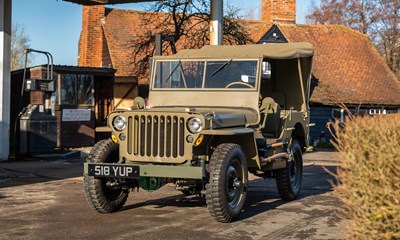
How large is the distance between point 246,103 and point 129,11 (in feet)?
79.5

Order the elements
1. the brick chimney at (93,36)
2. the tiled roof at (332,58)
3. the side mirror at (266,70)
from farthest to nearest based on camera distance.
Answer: the tiled roof at (332,58)
the brick chimney at (93,36)
the side mirror at (266,70)

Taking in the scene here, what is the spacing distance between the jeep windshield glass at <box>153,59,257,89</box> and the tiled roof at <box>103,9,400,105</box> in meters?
18.8

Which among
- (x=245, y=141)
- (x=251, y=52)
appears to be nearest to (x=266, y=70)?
(x=251, y=52)

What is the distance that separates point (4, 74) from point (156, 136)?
963 centimetres

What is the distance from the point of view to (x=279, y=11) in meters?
35.0

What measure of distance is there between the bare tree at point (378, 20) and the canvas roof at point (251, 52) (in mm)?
39907

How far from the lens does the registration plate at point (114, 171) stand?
760cm

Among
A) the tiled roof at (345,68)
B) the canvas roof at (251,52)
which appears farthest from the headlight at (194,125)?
the tiled roof at (345,68)

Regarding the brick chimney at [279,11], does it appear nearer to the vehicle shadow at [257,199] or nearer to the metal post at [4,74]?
the metal post at [4,74]

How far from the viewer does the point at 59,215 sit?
326 inches

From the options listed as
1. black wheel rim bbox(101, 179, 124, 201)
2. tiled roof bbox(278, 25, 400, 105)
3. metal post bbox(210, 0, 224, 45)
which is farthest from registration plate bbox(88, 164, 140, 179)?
tiled roof bbox(278, 25, 400, 105)

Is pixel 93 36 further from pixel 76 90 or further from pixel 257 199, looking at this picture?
pixel 257 199

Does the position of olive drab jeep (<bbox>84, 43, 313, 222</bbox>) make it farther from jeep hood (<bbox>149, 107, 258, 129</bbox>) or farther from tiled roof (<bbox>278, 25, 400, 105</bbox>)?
tiled roof (<bbox>278, 25, 400, 105</bbox>)

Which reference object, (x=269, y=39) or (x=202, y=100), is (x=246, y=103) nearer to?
(x=202, y=100)
